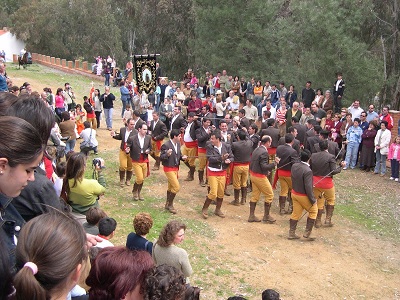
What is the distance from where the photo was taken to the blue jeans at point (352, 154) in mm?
16094

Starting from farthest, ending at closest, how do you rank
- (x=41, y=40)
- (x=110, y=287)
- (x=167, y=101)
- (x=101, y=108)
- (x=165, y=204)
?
(x=41, y=40)
(x=101, y=108)
(x=167, y=101)
(x=165, y=204)
(x=110, y=287)

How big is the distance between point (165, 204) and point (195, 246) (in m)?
2.42

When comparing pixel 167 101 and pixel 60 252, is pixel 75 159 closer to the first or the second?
pixel 60 252

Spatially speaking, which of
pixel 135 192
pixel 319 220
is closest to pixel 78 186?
pixel 135 192

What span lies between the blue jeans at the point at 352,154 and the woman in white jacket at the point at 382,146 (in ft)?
2.28

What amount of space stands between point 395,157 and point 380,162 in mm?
826

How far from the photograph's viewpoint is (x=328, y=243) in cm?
1069

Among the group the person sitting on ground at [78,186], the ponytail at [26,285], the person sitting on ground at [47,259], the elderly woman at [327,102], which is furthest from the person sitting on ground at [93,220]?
the elderly woman at [327,102]

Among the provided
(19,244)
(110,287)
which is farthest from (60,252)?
(110,287)

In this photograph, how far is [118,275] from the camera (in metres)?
3.31

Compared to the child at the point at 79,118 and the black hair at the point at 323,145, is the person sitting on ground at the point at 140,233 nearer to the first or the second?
the black hair at the point at 323,145

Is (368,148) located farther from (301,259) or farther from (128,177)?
(128,177)

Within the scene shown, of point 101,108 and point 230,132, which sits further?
point 101,108

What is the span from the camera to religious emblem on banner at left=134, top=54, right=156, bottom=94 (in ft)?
61.9
